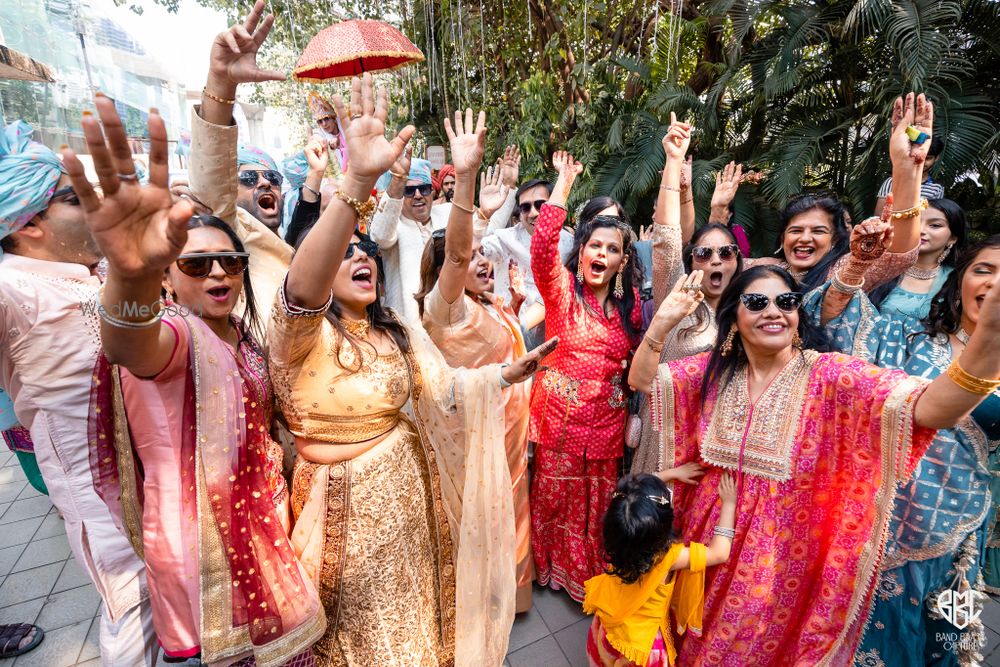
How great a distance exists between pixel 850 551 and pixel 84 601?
3.71 m

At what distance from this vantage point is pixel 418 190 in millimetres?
3619

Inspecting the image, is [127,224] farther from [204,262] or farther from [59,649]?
[59,649]

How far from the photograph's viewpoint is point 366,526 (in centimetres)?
165

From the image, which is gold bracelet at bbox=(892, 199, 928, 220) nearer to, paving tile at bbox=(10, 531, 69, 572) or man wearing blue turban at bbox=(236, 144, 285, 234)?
man wearing blue turban at bbox=(236, 144, 285, 234)

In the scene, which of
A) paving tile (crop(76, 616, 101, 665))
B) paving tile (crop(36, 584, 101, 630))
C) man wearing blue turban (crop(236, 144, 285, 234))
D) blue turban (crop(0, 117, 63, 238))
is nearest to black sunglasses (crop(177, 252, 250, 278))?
blue turban (crop(0, 117, 63, 238))

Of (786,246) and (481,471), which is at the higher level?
(786,246)

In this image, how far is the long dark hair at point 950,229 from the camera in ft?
7.34

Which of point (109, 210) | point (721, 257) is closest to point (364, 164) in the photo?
point (109, 210)

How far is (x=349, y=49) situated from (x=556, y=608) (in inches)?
197

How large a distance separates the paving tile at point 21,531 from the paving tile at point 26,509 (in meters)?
0.06

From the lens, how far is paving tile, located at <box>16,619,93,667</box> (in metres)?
2.27

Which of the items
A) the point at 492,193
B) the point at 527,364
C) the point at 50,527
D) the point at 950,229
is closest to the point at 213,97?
the point at 527,364

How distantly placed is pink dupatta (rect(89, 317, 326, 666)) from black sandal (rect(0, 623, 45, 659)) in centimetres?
169

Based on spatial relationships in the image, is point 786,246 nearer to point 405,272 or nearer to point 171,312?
point 405,272
